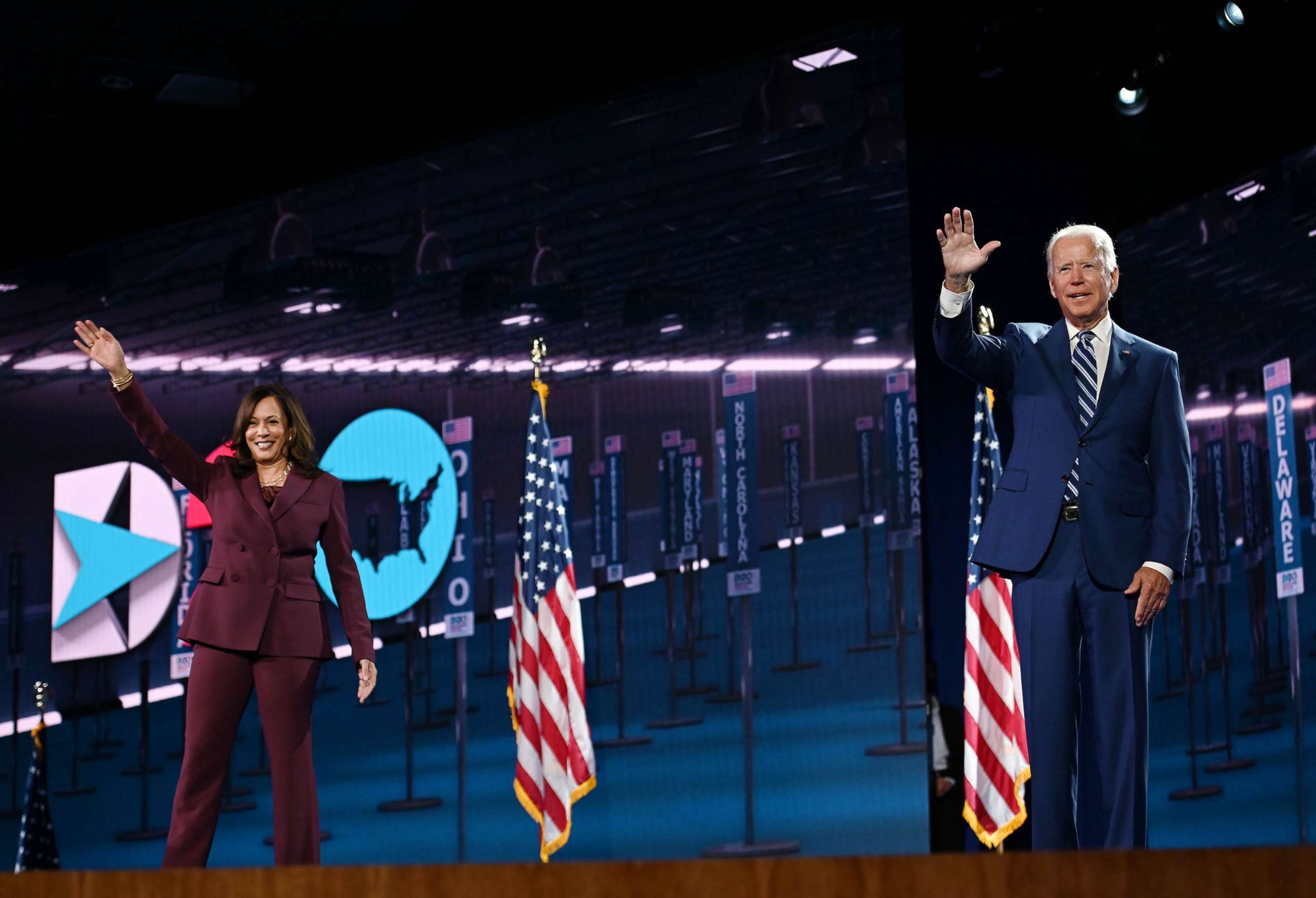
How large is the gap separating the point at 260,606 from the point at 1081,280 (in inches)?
74.4

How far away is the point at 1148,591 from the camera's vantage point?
2324 mm

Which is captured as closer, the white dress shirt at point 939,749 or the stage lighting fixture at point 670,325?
the white dress shirt at point 939,749

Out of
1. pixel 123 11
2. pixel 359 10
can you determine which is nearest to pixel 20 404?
pixel 123 11

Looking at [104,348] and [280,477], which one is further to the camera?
[280,477]

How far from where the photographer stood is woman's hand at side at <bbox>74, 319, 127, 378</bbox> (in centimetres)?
295

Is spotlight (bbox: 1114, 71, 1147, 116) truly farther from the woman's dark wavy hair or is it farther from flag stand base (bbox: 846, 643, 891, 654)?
the woman's dark wavy hair

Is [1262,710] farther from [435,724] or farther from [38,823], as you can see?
[38,823]

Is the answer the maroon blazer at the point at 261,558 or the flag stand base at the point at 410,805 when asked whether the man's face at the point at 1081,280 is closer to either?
the maroon blazer at the point at 261,558

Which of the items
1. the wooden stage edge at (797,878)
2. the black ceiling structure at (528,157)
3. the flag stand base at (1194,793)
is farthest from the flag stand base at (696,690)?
the wooden stage edge at (797,878)

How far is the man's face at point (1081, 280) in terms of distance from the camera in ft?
8.07

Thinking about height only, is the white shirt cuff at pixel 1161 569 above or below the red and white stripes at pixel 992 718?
above

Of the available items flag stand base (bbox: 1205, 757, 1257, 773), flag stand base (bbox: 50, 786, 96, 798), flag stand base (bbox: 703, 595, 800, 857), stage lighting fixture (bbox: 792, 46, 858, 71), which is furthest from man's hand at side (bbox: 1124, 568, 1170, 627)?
flag stand base (bbox: 50, 786, 96, 798)

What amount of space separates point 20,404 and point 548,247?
265 cm

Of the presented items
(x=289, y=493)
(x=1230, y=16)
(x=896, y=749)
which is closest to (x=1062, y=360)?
(x=289, y=493)
